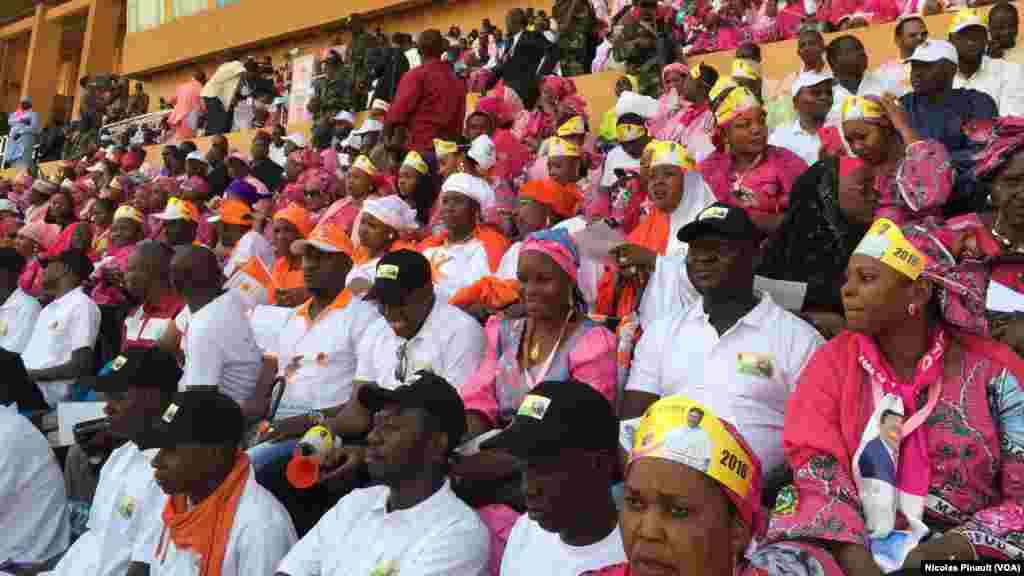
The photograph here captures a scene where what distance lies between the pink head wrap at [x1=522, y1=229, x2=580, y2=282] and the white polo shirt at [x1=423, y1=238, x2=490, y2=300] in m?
1.73

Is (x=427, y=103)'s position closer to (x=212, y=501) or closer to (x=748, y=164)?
(x=748, y=164)

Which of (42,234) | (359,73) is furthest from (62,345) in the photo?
(359,73)

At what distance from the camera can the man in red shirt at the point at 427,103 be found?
939cm

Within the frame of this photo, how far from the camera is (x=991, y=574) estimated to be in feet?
8.64

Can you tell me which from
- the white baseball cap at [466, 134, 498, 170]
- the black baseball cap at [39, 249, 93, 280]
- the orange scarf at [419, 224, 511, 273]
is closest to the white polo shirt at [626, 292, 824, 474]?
the orange scarf at [419, 224, 511, 273]

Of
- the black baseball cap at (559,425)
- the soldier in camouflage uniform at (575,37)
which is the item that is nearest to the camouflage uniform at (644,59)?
the soldier in camouflage uniform at (575,37)

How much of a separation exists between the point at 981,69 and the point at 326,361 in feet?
14.7

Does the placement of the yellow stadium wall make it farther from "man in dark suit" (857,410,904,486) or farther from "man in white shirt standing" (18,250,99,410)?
"man in dark suit" (857,410,904,486)

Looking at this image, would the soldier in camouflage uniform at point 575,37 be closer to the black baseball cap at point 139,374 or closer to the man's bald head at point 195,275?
the man's bald head at point 195,275

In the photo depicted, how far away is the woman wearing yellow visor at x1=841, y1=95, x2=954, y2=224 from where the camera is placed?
3955 millimetres

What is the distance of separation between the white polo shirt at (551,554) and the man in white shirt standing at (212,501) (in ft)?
3.89

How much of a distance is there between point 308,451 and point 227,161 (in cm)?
851

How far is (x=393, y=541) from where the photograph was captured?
369 cm

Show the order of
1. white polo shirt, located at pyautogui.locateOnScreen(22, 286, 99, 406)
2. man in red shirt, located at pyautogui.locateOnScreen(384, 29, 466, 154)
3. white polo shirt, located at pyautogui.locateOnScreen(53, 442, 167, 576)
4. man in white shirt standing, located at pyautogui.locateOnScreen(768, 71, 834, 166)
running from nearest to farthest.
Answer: white polo shirt, located at pyautogui.locateOnScreen(53, 442, 167, 576)
man in white shirt standing, located at pyautogui.locateOnScreen(768, 71, 834, 166)
white polo shirt, located at pyautogui.locateOnScreen(22, 286, 99, 406)
man in red shirt, located at pyautogui.locateOnScreen(384, 29, 466, 154)
